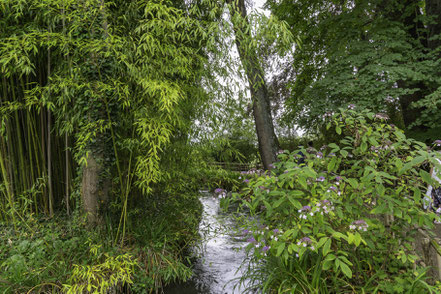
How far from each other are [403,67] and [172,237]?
3.56 m

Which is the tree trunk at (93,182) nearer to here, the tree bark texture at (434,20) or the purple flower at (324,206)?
the purple flower at (324,206)

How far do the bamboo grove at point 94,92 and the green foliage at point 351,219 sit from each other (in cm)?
119

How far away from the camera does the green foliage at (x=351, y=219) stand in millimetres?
1466

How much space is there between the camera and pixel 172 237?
9.63 feet

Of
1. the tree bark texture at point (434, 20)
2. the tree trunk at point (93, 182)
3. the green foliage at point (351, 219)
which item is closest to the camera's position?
the green foliage at point (351, 219)

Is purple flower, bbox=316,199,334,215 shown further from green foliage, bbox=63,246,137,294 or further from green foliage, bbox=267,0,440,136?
green foliage, bbox=267,0,440,136

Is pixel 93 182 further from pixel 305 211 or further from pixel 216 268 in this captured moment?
pixel 305 211

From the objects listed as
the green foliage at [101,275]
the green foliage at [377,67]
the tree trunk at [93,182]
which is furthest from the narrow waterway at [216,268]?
the green foliage at [377,67]

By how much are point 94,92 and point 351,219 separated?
2.26 metres

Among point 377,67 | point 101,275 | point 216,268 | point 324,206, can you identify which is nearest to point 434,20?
point 377,67

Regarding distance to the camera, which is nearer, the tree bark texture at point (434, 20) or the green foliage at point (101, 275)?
the green foliage at point (101, 275)

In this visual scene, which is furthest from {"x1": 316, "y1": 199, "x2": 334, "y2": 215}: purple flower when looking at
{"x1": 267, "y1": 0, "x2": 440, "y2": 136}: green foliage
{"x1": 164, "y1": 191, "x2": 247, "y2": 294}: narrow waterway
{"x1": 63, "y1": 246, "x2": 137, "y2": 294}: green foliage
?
{"x1": 267, "y1": 0, "x2": 440, "y2": 136}: green foliage

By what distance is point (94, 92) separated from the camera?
2412 millimetres

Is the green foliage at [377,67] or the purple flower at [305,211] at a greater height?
the green foliage at [377,67]
